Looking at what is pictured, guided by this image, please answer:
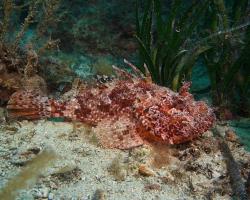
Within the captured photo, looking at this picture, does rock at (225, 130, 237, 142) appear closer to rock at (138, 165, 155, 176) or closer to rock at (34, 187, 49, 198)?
rock at (138, 165, 155, 176)

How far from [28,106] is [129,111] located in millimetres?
1435

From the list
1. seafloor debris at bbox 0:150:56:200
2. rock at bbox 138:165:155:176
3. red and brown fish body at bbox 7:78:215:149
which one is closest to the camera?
seafloor debris at bbox 0:150:56:200

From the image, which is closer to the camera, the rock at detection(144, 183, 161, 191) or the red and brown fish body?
the rock at detection(144, 183, 161, 191)

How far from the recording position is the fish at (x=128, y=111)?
4.45m

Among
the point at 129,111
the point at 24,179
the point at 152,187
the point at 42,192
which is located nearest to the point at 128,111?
the point at 129,111

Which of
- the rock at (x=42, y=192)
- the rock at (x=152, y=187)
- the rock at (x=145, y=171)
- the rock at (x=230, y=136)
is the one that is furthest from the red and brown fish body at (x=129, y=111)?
the rock at (x=42, y=192)

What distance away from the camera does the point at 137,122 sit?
4.62m

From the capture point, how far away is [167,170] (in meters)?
4.09

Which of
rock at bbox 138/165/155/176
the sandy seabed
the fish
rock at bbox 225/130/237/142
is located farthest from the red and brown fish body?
rock at bbox 138/165/155/176

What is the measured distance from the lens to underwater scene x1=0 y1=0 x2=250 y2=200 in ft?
12.3

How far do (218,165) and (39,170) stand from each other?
215cm

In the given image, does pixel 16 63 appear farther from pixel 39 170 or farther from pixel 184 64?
pixel 184 64

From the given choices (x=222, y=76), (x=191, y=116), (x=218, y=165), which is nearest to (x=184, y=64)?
(x=222, y=76)

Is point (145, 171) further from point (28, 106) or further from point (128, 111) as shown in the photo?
point (28, 106)
